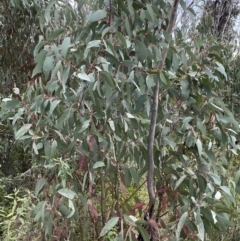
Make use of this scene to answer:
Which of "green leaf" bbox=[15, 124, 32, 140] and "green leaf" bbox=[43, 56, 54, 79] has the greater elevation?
"green leaf" bbox=[43, 56, 54, 79]

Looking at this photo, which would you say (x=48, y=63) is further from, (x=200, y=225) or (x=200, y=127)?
(x=200, y=225)

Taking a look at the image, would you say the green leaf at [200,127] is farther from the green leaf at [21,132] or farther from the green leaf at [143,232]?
the green leaf at [21,132]

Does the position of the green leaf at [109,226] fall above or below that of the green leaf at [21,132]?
below

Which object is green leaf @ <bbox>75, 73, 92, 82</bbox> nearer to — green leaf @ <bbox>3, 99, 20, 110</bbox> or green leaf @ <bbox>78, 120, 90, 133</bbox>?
green leaf @ <bbox>78, 120, 90, 133</bbox>

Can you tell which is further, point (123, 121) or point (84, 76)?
point (123, 121)

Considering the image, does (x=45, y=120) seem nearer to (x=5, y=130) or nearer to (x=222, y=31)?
(x=5, y=130)

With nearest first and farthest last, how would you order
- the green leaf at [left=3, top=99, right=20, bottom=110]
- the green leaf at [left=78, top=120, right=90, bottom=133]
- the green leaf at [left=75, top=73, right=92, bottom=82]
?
the green leaf at [left=75, top=73, right=92, bottom=82], the green leaf at [left=78, top=120, right=90, bottom=133], the green leaf at [left=3, top=99, right=20, bottom=110]

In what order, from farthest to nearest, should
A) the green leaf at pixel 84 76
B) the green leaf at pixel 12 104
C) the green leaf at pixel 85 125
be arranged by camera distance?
the green leaf at pixel 12 104
the green leaf at pixel 85 125
the green leaf at pixel 84 76

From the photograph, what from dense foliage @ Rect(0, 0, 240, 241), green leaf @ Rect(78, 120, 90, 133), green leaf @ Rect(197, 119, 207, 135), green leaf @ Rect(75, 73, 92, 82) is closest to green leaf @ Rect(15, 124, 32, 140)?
dense foliage @ Rect(0, 0, 240, 241)

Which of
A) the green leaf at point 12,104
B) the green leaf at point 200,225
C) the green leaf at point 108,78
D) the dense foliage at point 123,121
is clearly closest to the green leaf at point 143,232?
the dense foliage at point 123,121

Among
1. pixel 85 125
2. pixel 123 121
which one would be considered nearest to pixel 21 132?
pixel 85 125

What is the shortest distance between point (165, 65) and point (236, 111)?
2.21 m

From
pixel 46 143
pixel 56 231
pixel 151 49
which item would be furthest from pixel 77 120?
pixel 56 231

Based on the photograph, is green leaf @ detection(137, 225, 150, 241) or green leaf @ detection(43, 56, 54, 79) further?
green leaf @ detection(137, 225, 150, 241)
